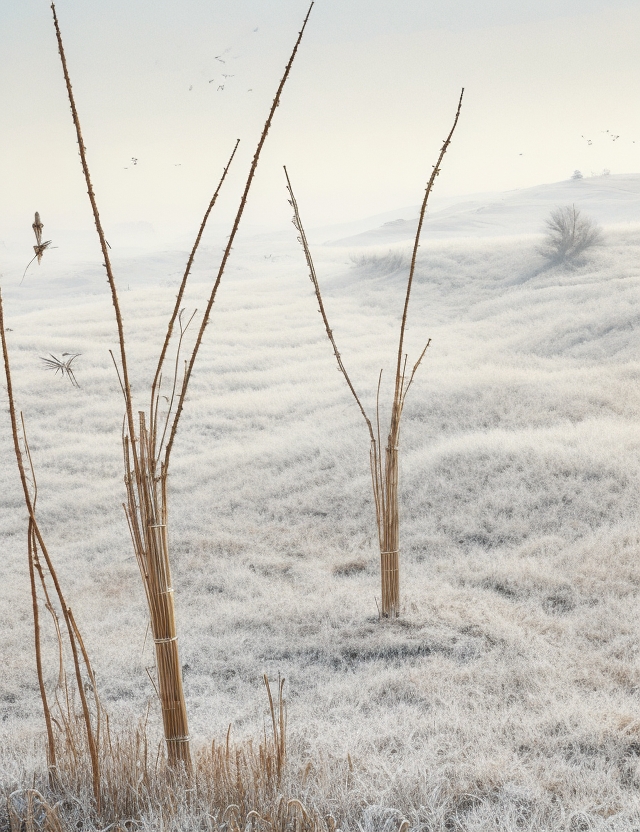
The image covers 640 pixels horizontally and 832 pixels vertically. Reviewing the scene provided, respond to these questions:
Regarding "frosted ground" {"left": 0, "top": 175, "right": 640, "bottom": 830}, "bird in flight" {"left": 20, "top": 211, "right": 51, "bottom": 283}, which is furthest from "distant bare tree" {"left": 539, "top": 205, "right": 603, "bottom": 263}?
"bird in flight" {"left": 20, "top": 211, "right": 51, "bottom": 283}

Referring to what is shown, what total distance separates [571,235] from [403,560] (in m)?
15.8

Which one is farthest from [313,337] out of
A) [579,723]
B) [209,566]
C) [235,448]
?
[579,723]

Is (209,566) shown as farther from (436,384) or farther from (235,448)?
(436,384)

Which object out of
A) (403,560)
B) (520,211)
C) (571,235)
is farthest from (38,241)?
(520,211)

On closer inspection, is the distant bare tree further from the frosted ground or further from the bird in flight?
the bird in flight

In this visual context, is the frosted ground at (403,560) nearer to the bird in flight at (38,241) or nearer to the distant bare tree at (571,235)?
the bird in flight at (38,241)

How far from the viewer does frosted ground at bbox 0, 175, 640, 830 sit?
2855 millimetres

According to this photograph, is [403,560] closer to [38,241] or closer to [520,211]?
[38,241]

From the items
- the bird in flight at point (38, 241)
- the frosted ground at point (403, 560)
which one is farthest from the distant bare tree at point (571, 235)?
the bird in flight at point (38, 241)

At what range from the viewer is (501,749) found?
9.29ft

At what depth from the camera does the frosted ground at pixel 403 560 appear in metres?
2.86

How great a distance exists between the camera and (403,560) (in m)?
5.73

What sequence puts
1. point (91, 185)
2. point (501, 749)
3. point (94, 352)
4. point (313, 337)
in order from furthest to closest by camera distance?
point (313, 337) → point (94, 352) → point (501, 749) → point (91, 185)

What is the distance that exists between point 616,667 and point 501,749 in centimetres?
118
